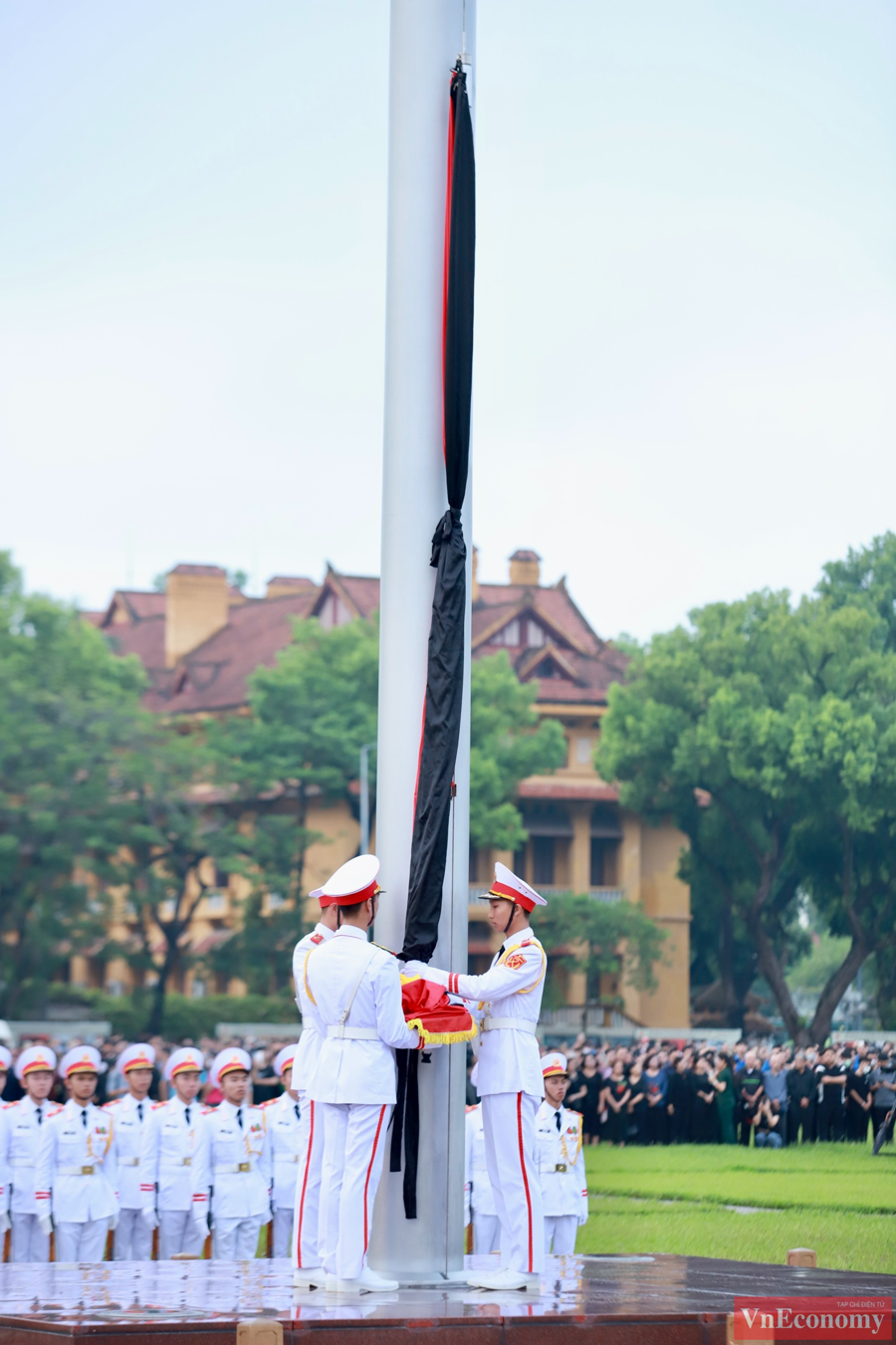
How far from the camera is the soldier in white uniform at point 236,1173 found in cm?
996

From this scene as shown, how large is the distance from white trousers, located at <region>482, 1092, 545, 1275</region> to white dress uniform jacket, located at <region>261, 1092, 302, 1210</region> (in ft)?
13.0

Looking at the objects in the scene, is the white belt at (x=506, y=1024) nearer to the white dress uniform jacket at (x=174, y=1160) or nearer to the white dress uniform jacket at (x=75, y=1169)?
the white dress uniform jacket at (x=75, y=1169)

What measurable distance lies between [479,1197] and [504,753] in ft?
63.1

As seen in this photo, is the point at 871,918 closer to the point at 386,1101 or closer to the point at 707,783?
the point at 707,783

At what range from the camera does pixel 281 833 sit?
31.2 metres

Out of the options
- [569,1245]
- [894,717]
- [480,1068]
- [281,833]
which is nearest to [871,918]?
[894,717]

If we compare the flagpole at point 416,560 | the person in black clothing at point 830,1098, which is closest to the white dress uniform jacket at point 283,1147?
the flagpole at point 416,560

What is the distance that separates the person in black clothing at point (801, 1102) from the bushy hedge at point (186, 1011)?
51.1ft


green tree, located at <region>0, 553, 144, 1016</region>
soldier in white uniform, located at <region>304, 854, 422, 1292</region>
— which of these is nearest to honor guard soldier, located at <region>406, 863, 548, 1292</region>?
soldier in white uniform, located at <region>304, 854, 422, 1292</region>

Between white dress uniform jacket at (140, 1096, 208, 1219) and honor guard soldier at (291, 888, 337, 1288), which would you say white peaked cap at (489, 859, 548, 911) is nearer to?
honor guard soldier at (291, 888, 337, 1288)

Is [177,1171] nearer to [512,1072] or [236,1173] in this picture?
[236,1173]

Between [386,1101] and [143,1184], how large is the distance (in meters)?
4.50

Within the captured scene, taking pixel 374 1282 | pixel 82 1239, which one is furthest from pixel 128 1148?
pixel 374 1282

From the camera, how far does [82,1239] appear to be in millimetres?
9656
